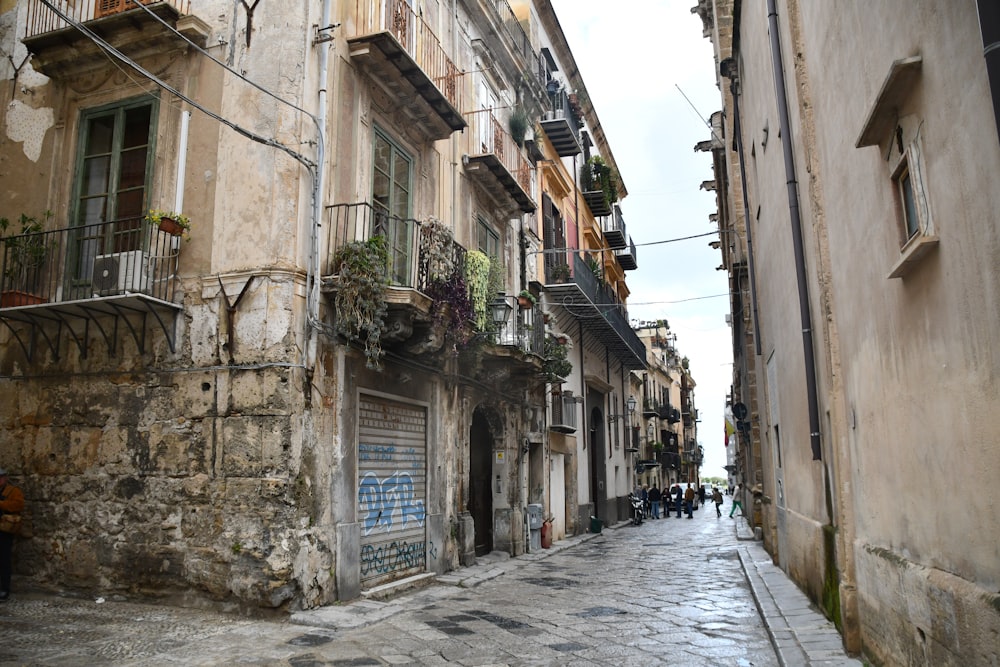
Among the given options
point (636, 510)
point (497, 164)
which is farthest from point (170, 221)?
point (636, 510)

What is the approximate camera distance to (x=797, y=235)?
783 cm

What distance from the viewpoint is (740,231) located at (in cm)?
1838

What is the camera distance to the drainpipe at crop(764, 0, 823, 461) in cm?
761

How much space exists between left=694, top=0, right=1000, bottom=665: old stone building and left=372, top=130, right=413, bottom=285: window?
16.4ft

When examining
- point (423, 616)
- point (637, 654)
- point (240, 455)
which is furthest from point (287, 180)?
point (637, 654)

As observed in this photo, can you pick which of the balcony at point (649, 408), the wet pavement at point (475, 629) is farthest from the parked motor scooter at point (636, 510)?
the balcony at point (649, 408)

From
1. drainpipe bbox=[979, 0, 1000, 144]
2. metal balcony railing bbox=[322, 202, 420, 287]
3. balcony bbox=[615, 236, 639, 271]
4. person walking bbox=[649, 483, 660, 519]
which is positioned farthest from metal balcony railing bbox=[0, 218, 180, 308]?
person walking bbox=[649, 483, 660, 519]

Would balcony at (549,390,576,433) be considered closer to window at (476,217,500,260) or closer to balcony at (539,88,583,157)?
window at (476,217,500,260)

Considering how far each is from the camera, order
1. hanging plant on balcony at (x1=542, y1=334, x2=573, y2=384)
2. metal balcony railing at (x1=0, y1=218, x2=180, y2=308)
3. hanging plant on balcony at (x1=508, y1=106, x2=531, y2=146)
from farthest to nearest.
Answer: hanging plant on balcony at (x1=508, y1=106, x2=531, y2=146)
hanging plant on balcony at (x1=542, y1=334, x2=573, y2=384)
metal balcony railing at (x1=0, y1=218, x2=180, y2=308)

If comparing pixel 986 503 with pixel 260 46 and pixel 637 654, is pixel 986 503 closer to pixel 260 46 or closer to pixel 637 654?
pixel 637 654

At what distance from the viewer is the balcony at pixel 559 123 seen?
1994 centimetres

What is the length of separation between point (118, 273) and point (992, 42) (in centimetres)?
909

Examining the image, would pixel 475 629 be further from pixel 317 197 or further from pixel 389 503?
pixel 317 197

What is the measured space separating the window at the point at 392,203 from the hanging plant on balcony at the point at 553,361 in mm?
5995
